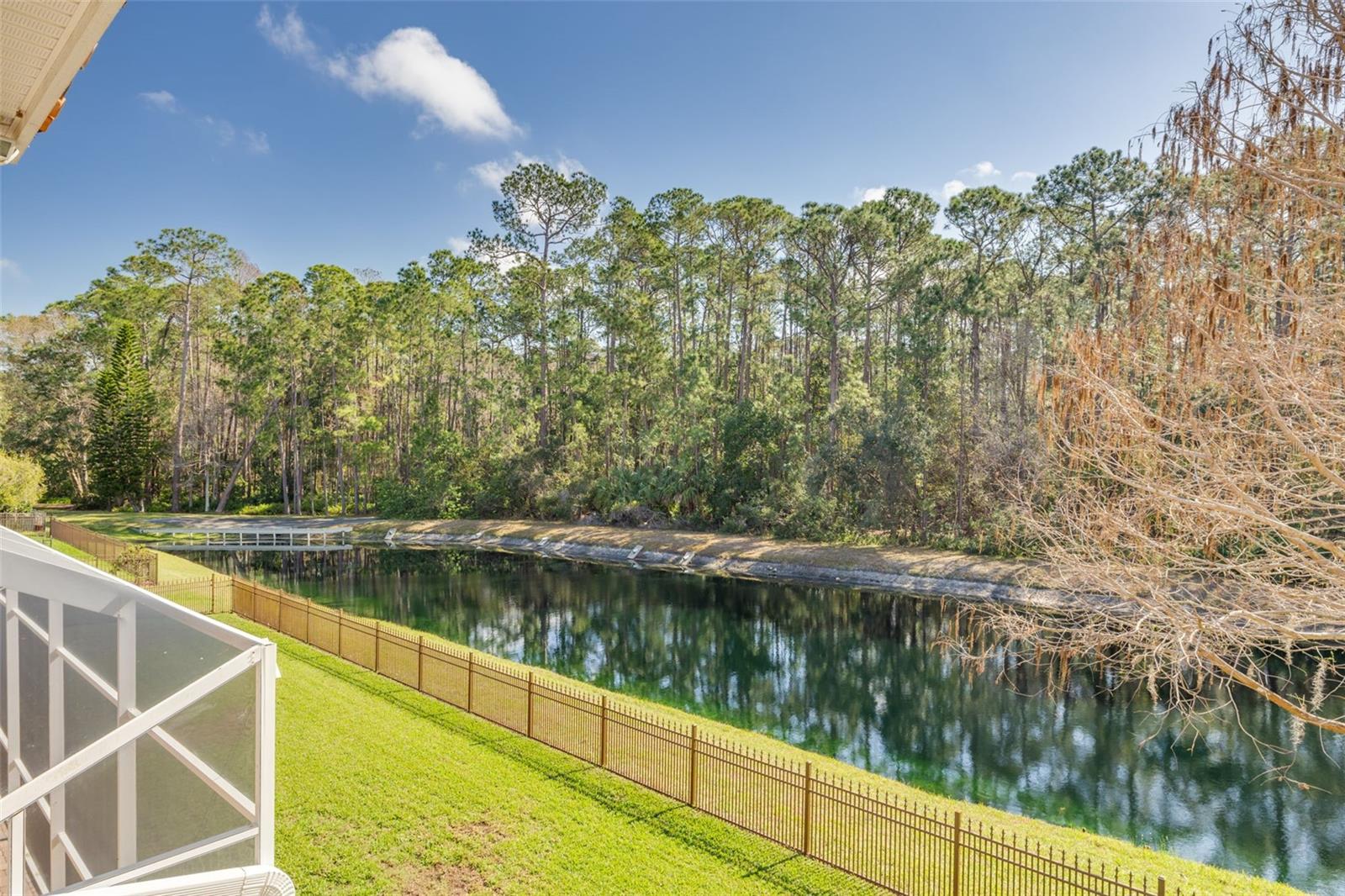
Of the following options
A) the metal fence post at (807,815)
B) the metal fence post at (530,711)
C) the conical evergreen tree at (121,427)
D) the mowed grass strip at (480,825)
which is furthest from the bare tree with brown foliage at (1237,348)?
the conical evergreen tree at (121,427)

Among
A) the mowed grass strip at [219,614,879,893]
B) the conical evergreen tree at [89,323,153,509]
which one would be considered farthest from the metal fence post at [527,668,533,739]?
the conical evergreen tree at [89,323,153,509]

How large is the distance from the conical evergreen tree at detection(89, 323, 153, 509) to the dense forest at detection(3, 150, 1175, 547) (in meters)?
0.16

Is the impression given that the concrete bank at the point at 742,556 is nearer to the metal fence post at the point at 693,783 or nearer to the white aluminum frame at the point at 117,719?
the metal fence post at the point at 693,783

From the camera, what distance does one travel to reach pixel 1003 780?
11.7 metres

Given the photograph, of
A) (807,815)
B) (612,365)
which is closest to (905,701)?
(807,815)

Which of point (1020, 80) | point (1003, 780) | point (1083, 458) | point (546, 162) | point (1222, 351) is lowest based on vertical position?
point (1003, 780)

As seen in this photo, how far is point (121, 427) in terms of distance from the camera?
45.4 metres

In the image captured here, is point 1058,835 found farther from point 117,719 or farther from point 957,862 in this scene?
point 117,719

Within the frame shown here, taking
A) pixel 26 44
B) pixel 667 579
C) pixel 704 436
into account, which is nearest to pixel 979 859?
pixel 26 44

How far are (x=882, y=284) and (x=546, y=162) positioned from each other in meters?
20.8

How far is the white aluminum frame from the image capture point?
2.89 meters

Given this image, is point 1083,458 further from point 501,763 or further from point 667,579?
point 667,579

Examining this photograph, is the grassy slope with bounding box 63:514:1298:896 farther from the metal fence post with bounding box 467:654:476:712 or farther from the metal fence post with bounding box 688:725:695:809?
the metal fence post with bounding box 688:725:695:809

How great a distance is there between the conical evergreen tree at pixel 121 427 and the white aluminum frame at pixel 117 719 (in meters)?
51.1
